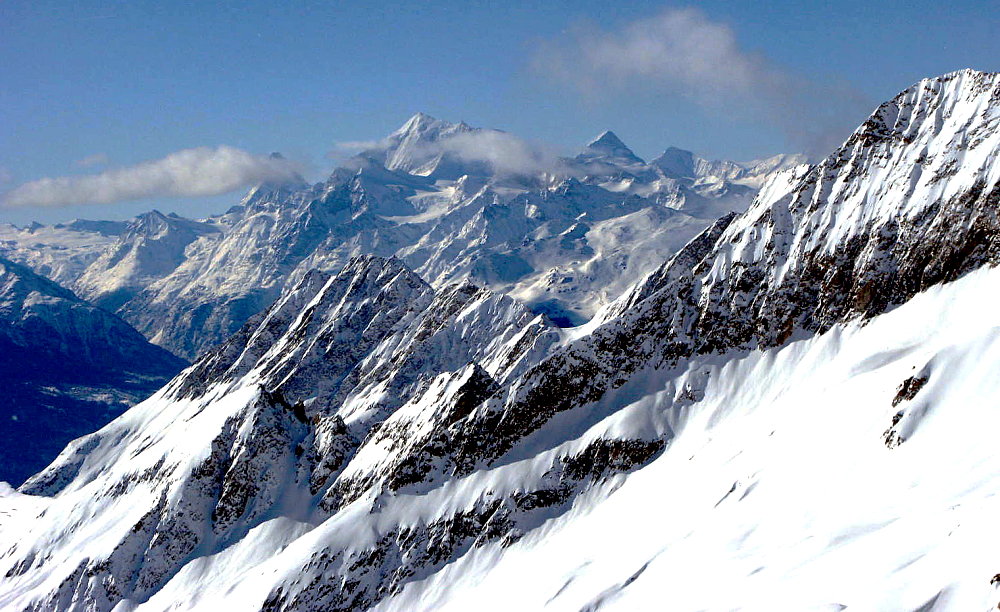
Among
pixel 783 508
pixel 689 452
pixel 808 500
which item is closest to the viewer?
pixel 808 500

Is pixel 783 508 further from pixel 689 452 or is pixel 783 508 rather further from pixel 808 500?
pixel 689 452

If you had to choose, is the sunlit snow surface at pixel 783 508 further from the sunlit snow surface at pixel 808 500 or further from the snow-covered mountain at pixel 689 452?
the snow-covered mountain at pixel 689 452

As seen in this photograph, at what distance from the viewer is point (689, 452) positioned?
14738 centimetres

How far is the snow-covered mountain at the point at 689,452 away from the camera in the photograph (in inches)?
4341

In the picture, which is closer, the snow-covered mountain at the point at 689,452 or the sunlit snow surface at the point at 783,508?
the sunlit snow surface at the point at 783,508

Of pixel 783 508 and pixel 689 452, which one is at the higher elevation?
pixel 689 452

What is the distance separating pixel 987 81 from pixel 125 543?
200 m

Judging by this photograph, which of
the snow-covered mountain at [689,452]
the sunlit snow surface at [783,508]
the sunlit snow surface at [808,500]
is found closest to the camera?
the sunlit snow surface at [808,500]

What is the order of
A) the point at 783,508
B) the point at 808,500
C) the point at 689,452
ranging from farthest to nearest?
the point at 689,452
the point at 783,508
the point at 808,500

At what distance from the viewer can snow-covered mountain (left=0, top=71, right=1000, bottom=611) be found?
362 feet

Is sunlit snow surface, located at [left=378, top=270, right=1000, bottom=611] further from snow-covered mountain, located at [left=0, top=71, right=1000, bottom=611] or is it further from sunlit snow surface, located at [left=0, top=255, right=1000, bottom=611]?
snow-covered mountain, located at [left=0, top=71, right=1000, bottom=611]

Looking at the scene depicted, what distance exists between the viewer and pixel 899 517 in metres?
94.3

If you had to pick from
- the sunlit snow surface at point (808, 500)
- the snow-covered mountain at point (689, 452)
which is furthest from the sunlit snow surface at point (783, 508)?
the snow-covered mountain at point (689, 452)

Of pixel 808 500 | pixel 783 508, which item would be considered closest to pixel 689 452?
pixel 783 508
